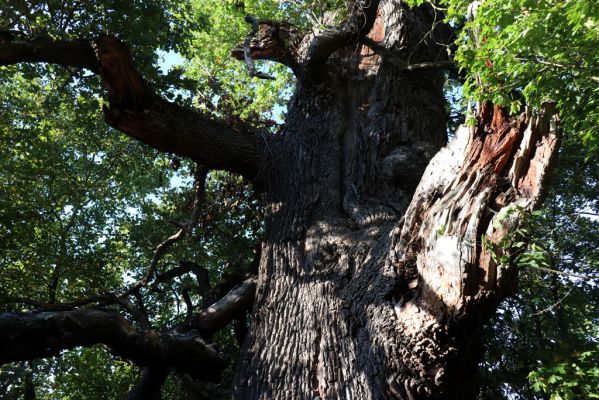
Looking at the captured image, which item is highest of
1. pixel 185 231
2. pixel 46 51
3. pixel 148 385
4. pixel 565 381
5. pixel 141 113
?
pixel 46 51

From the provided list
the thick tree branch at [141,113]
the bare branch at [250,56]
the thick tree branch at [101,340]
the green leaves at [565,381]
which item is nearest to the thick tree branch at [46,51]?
the thick tree branch at [141,113]

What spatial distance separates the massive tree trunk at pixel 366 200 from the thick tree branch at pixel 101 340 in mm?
660

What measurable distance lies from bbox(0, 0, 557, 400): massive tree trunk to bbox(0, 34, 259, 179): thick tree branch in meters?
0.02

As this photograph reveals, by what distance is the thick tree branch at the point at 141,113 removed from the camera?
4.54 metres

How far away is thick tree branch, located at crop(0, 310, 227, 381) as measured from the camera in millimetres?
3523

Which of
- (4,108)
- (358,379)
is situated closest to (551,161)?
(358,379)

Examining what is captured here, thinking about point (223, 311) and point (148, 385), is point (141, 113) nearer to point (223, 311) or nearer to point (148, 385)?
point (223, 311)

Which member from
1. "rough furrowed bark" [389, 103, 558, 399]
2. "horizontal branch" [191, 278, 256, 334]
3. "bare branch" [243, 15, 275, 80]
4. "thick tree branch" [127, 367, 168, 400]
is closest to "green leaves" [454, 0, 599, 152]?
"rough furrowed bark" [389, 103, 558, 399]

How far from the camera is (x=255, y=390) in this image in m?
3.75

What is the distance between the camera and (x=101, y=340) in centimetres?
393

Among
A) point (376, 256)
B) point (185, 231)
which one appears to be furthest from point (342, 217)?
point (185, 231)

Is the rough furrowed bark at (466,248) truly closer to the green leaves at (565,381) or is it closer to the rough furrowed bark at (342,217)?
the rough furrowed bark at (342,217)

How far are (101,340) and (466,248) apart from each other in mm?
2724

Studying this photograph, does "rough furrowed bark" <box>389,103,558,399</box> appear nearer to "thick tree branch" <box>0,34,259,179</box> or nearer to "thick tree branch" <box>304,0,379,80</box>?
"thick tree branch" <box>0,34,259,179</box>
